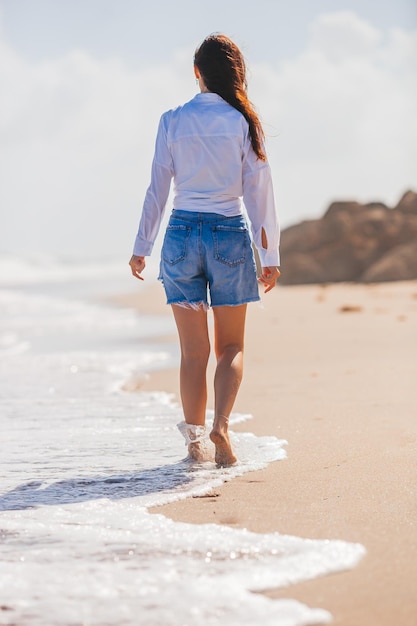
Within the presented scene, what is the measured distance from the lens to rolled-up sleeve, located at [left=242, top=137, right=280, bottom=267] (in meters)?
3.87

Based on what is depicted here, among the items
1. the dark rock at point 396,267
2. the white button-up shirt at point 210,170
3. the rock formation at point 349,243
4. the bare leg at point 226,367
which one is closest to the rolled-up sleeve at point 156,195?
the white button-up shirt at point 210,170

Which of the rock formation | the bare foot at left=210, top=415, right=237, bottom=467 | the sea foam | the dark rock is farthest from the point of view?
the rock formation

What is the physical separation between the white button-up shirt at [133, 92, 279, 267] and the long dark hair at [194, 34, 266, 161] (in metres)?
0.04

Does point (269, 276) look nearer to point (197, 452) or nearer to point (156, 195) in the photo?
point (156, 195)

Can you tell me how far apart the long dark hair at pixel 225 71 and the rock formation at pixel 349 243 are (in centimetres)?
1704

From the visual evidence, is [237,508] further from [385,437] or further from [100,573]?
[385,437]

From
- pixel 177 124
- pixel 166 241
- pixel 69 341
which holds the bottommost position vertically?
pixel 69 341

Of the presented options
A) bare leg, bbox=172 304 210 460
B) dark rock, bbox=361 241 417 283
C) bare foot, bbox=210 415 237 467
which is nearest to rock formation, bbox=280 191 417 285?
dark rock, bbox=361 241 417 283

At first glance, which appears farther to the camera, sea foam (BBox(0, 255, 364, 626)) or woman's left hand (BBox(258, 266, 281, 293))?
woman's left hand (BBox(258, 266, 281, 293))

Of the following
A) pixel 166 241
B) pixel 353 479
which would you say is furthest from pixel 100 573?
pixel 166 241

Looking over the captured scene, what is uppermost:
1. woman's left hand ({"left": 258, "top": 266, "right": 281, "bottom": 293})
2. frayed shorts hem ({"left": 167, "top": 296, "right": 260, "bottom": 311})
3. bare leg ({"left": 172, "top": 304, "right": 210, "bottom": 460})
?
woman's left hand ({"left": 258, "top": 266, "right": 281, "bottom": 293})

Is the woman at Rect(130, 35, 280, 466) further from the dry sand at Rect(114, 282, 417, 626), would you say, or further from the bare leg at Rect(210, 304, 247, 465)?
the dry sand at Rect(114, 282, 417, 626)

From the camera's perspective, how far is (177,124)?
385 cm

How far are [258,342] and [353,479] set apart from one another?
497 centimetres
